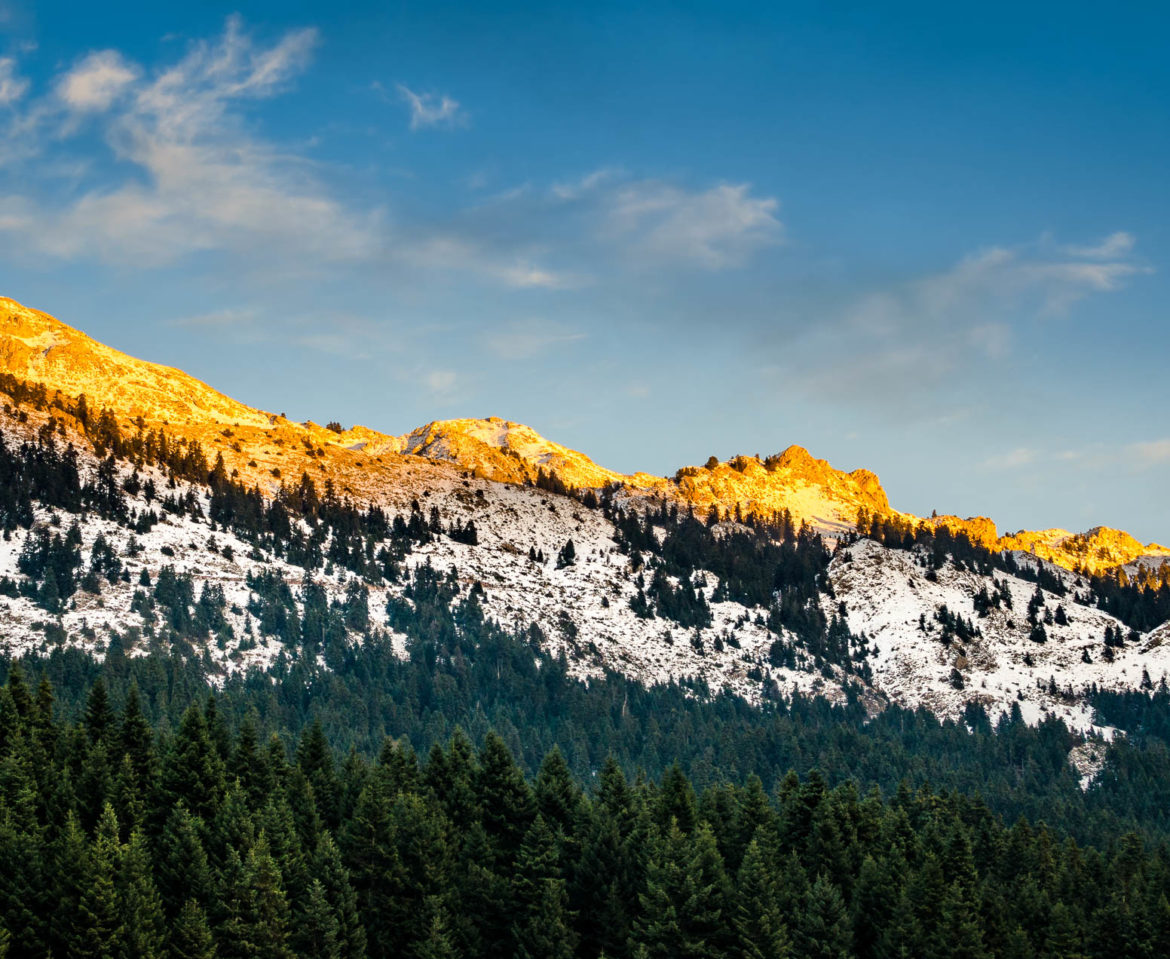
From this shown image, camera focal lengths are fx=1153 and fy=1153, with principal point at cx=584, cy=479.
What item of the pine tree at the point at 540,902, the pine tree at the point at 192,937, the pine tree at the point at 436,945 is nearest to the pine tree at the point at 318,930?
the pine tree at the point at 436,945

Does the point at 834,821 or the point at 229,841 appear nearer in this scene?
the point at 229,841

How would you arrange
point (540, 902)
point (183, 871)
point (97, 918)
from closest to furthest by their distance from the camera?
point (97, 918) < point (183, 871) < point (540, 902)

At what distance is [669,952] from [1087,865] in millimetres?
70832

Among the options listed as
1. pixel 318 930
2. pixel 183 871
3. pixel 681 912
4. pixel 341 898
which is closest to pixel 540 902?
pixel 681 912

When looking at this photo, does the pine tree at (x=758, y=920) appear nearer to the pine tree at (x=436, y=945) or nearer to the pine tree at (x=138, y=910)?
the pine tree at (x=436, y=945)

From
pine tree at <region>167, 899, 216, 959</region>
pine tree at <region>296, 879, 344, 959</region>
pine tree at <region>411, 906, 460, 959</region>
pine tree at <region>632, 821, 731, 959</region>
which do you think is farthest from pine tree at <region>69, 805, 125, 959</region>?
pine tree at <region>632, 821, 731, 959</region>

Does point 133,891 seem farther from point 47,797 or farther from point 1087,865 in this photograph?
point 1087,865

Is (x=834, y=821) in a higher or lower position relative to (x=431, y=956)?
higher

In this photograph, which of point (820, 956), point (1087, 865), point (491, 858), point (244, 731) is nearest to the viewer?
point (820, 956)

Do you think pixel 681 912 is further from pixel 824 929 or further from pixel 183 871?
pixel 183 871

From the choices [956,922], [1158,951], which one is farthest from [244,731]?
[1158,951]

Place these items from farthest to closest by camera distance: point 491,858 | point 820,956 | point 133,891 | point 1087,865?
1. point 1087,865
2. point 491,858
3. point 820,956
4. point 133,891

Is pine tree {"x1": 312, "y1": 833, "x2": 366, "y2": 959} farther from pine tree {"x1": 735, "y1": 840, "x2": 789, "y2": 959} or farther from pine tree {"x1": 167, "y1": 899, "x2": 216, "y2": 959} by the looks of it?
pine tree {"x1": 735, "y1": 840, "x2": 789, "y2": 959}

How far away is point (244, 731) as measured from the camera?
359 ft
